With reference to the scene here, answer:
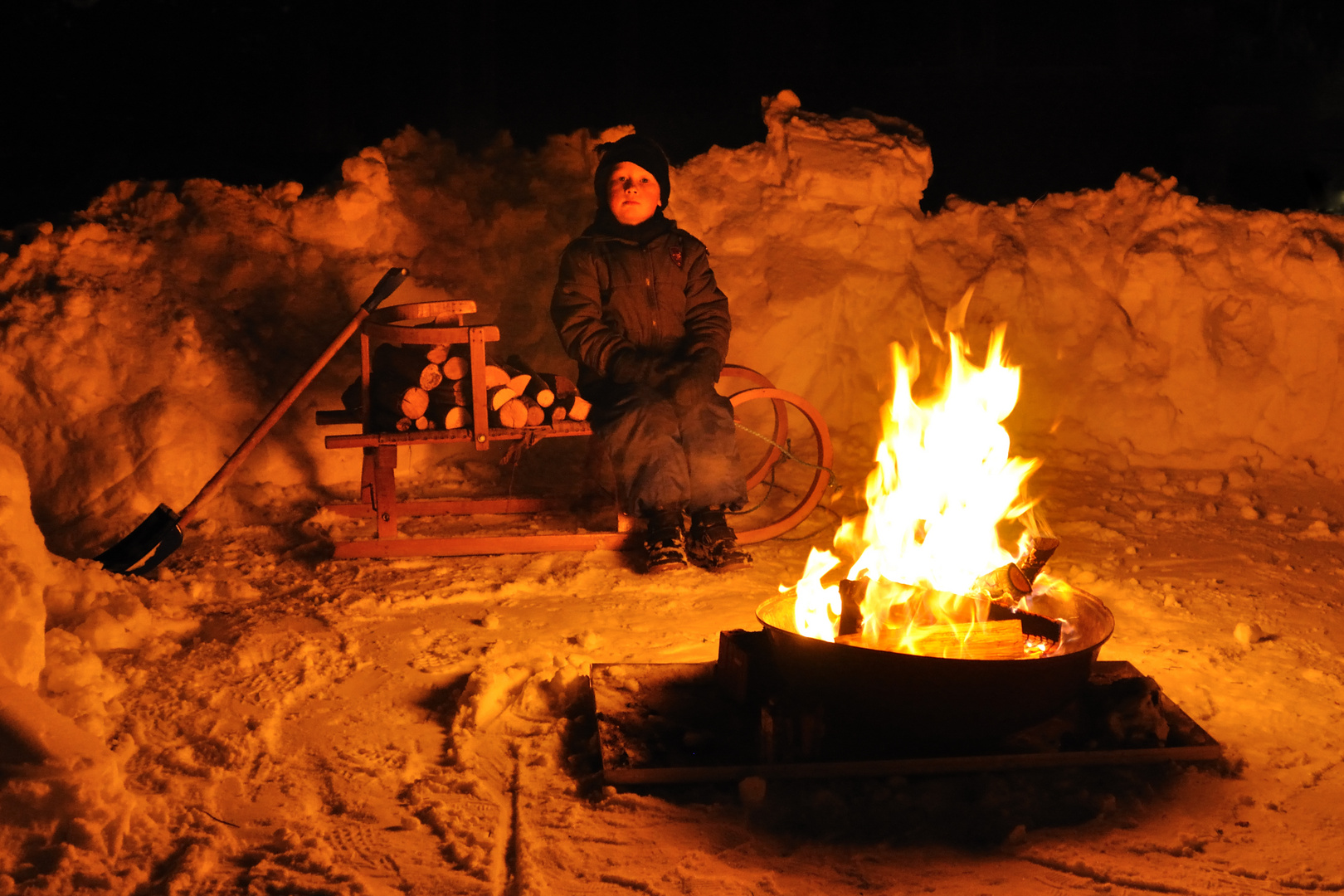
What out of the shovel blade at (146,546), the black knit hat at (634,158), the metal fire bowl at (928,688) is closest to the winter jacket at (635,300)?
the black knit hat at (634,158)

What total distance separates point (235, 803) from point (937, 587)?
7.25 feet

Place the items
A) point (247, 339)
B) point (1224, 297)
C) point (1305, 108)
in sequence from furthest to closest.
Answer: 1. point (1305, 108)
2. point (1224, 297)
3. point (247, 339)

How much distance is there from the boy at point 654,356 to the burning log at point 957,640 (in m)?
1.80

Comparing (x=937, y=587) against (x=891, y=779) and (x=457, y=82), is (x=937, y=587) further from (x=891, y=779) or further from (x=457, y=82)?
(x=457, y=82)

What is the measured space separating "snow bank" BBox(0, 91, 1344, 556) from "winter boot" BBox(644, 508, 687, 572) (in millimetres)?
1686

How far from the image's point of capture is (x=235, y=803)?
10.8 feet

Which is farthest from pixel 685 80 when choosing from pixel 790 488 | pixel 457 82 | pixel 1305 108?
pixel 1305 108

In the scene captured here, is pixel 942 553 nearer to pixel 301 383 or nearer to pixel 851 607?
pixel 851 607

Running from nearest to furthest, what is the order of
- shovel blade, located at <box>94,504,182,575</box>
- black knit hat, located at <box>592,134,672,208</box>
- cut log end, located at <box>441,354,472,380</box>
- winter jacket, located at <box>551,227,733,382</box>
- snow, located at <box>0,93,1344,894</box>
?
snow, located at <box>0,93,1344,894</box> → shovel blade, located at <box>94,504,182,575</box> → cut log end, located at <box>441,354,472,380</box> → winter jacket, located at <box>551,227,733,382</box> → black knit hat, located at <box>592,134,672,208</box>

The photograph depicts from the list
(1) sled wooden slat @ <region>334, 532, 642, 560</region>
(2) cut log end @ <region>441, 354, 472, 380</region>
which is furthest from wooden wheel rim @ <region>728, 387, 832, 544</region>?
(2) cut log end @ <region>441, 354, 472, 380</region>

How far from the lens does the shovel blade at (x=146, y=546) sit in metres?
4.84

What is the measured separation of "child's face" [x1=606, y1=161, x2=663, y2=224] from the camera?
569 centimetres

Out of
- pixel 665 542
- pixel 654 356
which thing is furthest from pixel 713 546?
pixel 654 356

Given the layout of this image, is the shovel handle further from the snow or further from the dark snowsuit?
the dark snowsuit
